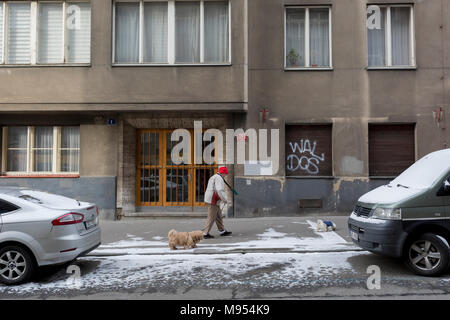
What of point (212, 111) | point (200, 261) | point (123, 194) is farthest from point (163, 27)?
point (200, 261)

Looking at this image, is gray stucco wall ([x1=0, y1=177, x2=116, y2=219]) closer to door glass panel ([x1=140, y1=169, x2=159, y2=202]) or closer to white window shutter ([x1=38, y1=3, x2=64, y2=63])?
door glass panel ([x1=140, y1=169, x2=159, y2=202])

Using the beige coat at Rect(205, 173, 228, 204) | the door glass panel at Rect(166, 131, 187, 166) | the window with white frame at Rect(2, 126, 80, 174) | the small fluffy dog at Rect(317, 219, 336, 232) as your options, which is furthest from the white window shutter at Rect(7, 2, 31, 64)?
the small fluffy dog at Rect(317, 219, 336, 232)

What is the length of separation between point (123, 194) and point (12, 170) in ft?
12.6

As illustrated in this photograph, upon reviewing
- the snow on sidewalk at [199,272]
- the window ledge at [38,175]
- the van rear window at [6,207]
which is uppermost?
the window ledge at [38,175]

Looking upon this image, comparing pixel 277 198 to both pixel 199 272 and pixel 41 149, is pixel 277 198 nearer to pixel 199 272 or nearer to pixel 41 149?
pixel 199 272

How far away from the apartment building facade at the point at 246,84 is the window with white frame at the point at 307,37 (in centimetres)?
3

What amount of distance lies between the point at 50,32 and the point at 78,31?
872 millimetres

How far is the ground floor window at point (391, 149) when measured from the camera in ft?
39.6

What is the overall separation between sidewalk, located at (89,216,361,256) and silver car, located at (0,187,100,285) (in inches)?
78.6

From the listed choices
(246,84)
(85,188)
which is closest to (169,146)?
(85,188)

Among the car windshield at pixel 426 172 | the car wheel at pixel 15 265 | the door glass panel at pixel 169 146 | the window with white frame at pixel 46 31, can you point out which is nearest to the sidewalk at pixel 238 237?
the car windshield at pixel 426 172

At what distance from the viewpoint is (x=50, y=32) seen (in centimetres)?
1209

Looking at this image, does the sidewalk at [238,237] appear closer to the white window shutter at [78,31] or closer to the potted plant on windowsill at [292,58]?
the potted plant on windowsill at [292,58]
